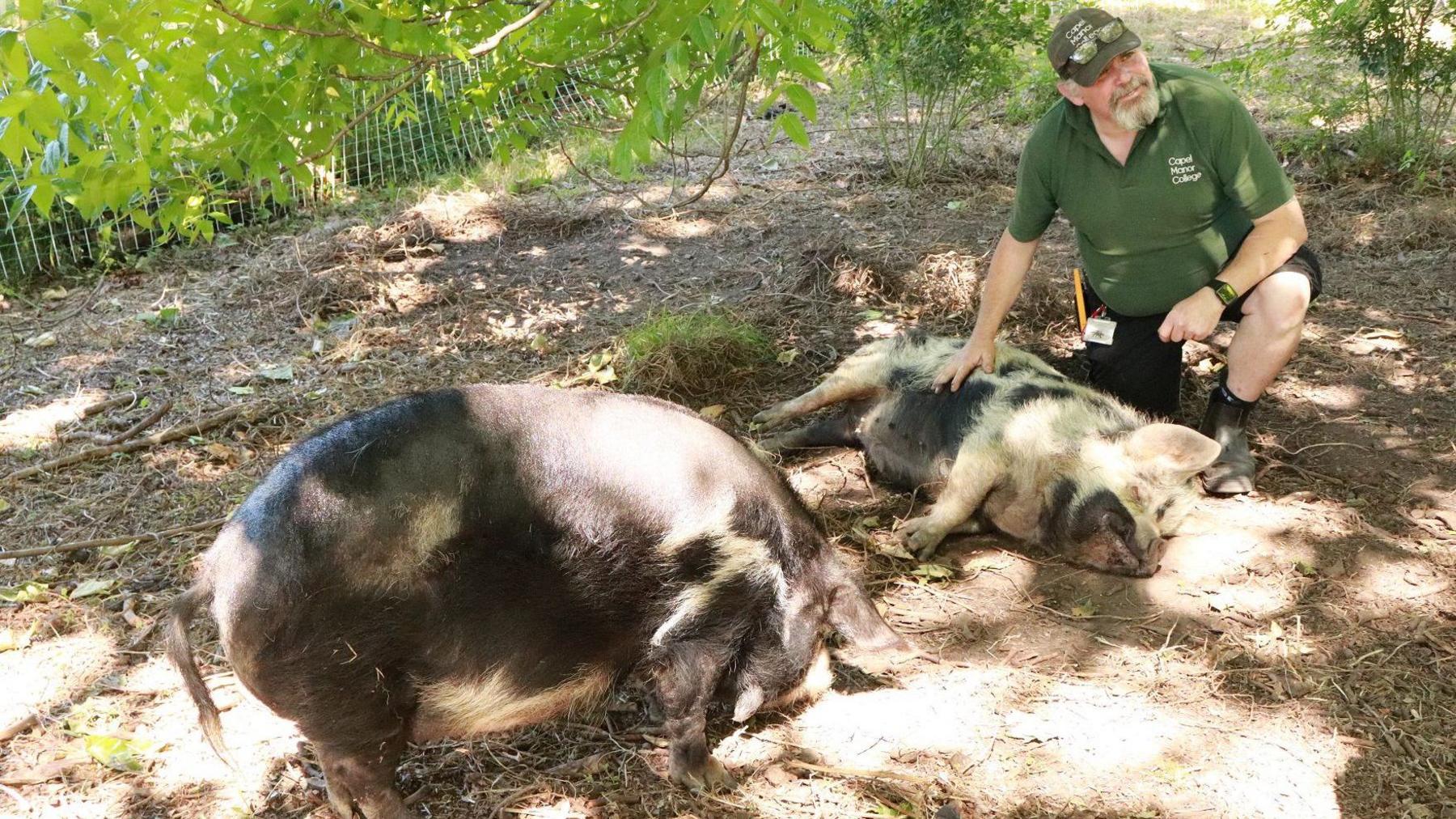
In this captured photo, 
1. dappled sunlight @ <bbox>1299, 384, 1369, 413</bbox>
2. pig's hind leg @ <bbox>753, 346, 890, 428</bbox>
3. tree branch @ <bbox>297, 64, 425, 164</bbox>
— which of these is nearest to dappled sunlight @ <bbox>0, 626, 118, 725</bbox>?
tree branch @ <bbox>297, 64, 425, 164</bbox>

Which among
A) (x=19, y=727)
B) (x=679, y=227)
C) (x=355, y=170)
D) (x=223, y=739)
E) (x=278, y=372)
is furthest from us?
(x=355, y=170)

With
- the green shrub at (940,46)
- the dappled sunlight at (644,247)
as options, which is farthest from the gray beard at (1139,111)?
the dappled sunlight at (644,247)

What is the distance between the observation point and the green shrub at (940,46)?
6.76 metres

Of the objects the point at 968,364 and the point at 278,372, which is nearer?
the point at 968,364

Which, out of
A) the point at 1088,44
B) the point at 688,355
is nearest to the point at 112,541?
the point at 688,355

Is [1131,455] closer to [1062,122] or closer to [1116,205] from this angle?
[1116,205]

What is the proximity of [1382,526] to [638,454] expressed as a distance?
9.30 feet

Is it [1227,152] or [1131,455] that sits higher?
[1227,152]

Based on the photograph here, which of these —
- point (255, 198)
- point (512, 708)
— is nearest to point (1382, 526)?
point (512, 708)

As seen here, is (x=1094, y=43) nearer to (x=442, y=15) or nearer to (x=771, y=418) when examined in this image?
(x=771, y=418)

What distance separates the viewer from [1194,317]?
157 inches

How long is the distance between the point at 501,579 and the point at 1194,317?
2.85 m

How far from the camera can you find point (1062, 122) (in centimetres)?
421

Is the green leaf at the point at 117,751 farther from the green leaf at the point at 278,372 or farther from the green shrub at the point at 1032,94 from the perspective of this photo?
the green shrub at the point at 1032,94
